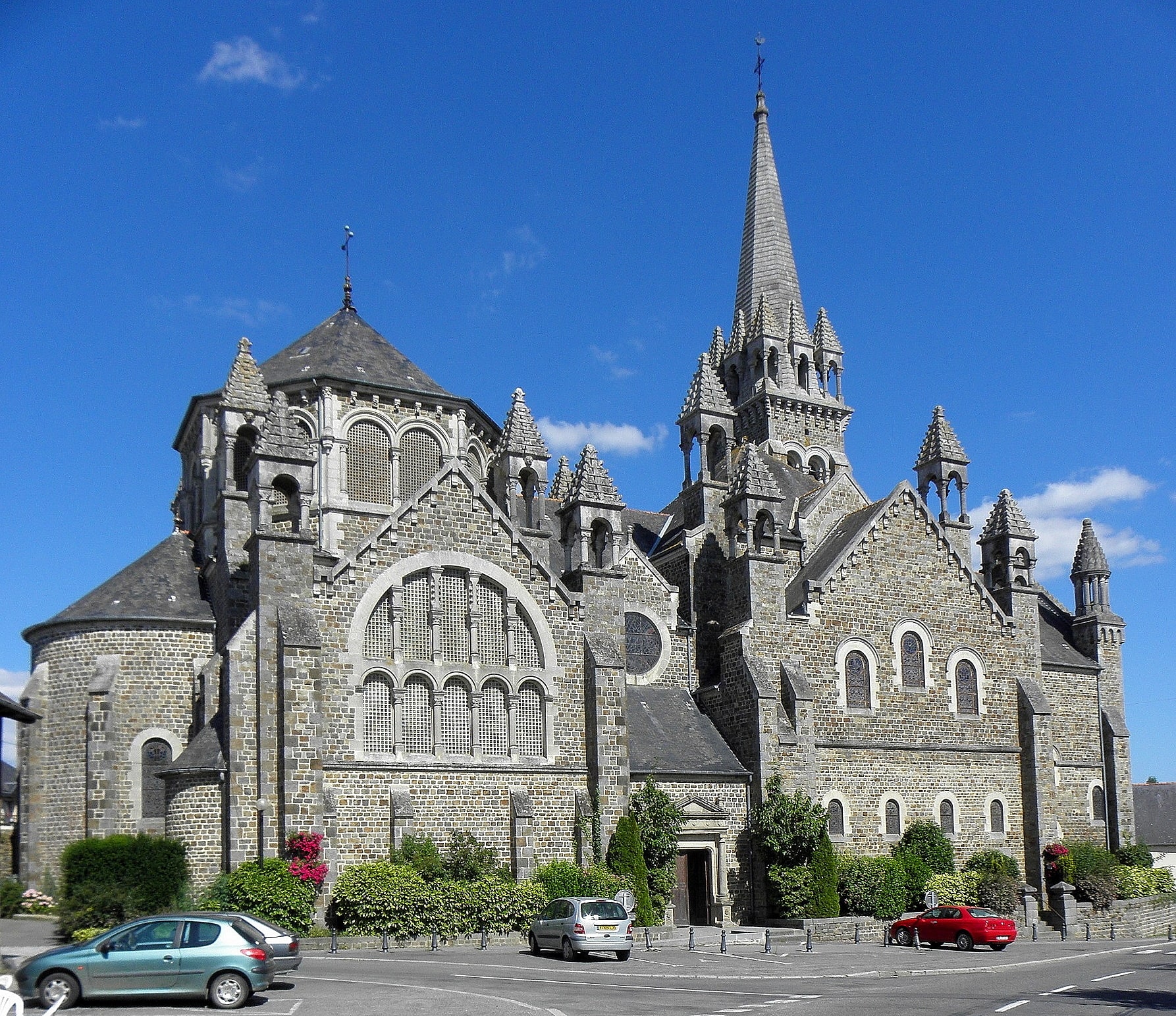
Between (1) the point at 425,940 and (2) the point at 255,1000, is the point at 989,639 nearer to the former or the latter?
(1) the point at 425,940

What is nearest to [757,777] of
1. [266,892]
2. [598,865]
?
[598,865]

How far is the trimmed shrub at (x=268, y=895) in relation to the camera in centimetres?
2938

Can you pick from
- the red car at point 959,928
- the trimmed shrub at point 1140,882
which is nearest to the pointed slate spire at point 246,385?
the red car at point 959,928

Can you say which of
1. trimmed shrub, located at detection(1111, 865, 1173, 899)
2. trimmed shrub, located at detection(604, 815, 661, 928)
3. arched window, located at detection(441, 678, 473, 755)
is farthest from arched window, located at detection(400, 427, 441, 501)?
trimmed shrub, located at detection(1111, 865, 1173, 899)

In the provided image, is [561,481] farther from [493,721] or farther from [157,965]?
[157,965]

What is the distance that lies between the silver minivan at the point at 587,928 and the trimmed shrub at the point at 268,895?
5.85 meters

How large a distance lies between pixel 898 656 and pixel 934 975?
57.9 feet

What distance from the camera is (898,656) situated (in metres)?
43.4

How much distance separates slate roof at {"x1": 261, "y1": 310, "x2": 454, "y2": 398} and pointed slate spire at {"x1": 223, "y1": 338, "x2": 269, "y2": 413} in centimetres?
203

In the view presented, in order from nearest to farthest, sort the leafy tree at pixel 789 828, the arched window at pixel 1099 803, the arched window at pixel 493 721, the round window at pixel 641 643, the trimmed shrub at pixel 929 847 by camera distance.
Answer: the arched window at pixel 493 721
the leafy tree at pixel 789 828
the trimmed shrub at pixel 929 847
the round window at pixel 641 643
the arched window at pixel 1099 803

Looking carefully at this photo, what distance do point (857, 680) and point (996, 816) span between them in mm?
7026

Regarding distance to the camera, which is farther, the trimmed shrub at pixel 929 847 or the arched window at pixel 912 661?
the arched window at pixel 912 661

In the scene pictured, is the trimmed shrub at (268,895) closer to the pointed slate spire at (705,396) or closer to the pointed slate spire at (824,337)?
the pointed slate spire at (705,396)

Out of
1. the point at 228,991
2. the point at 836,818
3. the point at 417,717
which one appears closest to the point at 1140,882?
the point at 836,818
